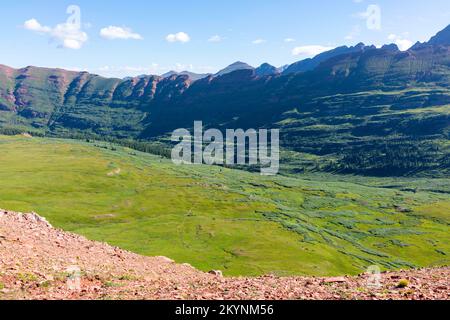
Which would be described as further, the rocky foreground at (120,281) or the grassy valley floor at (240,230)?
the grassy valley floor at (240,230)

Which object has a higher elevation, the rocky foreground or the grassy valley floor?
the rocky foreground

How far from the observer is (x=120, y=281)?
85.1 ft

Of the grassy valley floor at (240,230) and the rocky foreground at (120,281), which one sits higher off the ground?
the rocky foreground at (120,281)

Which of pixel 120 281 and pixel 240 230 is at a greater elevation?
pixel 120 281

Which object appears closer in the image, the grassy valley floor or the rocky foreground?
the rocky foreground

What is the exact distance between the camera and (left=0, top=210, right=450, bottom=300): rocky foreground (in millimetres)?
21750

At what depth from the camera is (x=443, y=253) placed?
14912 centimetres

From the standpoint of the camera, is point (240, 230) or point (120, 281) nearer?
point (120, 281)

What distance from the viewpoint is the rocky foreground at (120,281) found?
71.4 ft
